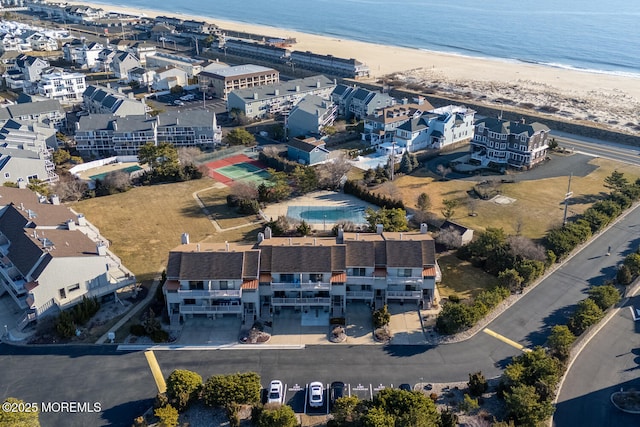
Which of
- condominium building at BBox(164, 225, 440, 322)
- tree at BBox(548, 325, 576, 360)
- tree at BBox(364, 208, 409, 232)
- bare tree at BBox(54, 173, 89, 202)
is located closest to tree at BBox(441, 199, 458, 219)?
tree at BBox(364, 208, 409, 232)

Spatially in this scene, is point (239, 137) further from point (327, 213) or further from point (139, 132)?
point (327, 213)

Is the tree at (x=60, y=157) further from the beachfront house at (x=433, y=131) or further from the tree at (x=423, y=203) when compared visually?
the tree at (x=423, y=203)

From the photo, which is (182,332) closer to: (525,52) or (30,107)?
(30,107)

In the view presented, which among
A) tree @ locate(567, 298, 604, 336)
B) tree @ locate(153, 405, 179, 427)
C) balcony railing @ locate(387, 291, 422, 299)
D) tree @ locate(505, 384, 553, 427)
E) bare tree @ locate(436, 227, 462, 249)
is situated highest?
bare tree @ locate(436, 227, 462, 249)

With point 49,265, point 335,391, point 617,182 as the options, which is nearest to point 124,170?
point 49,265

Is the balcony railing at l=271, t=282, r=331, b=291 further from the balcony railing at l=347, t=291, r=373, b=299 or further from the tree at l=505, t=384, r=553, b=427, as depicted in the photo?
the tree at l=505, t=384, r=553, b=427

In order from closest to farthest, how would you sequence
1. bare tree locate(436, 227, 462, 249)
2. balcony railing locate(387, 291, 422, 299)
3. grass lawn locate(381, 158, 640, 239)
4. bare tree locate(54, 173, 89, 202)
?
1. balcony railing locate(387, 291, 422, 299)
2. bare tree locate(436, 227, 462, 249)
3. grass lawn locate(381, 158, 640, 239)
4. bare tree locate(54, 173, 89, 202)

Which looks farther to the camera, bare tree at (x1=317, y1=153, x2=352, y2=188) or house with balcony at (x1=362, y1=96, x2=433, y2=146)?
house with balcony at (x1=362, y1=96, x2=433, y2=146)
